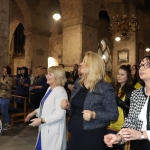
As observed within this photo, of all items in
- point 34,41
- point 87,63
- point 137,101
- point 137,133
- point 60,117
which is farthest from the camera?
point 34,41

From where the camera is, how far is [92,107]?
1929 millimetres

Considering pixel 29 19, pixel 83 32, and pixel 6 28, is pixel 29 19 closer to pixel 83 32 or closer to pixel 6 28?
pixel 83 32

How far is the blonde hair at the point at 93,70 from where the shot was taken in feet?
6.57

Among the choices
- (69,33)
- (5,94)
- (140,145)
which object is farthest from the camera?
(69,33)

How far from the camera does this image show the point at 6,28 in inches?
275

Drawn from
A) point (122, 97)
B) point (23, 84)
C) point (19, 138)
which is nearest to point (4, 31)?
point (23, 84)

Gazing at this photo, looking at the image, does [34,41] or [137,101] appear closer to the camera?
[137,101]

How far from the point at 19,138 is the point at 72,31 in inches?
254

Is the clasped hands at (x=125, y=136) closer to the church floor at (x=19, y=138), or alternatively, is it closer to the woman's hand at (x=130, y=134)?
the woman's hand at (x=130, y=134)

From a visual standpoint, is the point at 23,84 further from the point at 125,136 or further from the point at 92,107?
the point at 125,136

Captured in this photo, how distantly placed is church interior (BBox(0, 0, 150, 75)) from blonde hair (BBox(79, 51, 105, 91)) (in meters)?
5.42

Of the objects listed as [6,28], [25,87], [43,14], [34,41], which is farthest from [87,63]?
[43,14]

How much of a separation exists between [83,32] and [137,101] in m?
8.18

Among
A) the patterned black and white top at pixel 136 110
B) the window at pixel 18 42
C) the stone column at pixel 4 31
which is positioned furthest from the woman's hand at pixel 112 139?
the window at pixel 18 42
